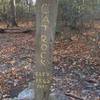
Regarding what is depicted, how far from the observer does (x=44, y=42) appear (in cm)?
378

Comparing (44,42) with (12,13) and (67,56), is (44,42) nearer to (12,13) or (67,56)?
(67,56)

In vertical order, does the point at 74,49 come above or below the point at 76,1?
below

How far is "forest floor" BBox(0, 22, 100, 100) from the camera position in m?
6.97

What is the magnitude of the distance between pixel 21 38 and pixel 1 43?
3.42 feet

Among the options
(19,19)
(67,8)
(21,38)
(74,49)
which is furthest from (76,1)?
(19,19)

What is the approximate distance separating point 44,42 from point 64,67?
4.77m

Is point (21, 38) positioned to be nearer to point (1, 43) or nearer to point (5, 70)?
point (1, 43)

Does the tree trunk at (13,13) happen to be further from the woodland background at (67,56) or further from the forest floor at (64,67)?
the forest floor at (64,67)

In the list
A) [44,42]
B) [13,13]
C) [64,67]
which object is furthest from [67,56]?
[13,13]

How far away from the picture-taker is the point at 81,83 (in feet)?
23.9

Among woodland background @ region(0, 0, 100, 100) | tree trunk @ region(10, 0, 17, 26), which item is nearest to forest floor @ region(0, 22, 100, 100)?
woodland background @ region(0, 0, 100, 100)

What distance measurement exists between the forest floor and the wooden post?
2546 millimetres

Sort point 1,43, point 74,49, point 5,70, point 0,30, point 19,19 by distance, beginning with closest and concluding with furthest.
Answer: point 5,70, point 74,49, point 1,43, point 0,30, point 19,19

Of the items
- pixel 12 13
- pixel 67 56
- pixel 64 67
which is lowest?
pixel 64 67
